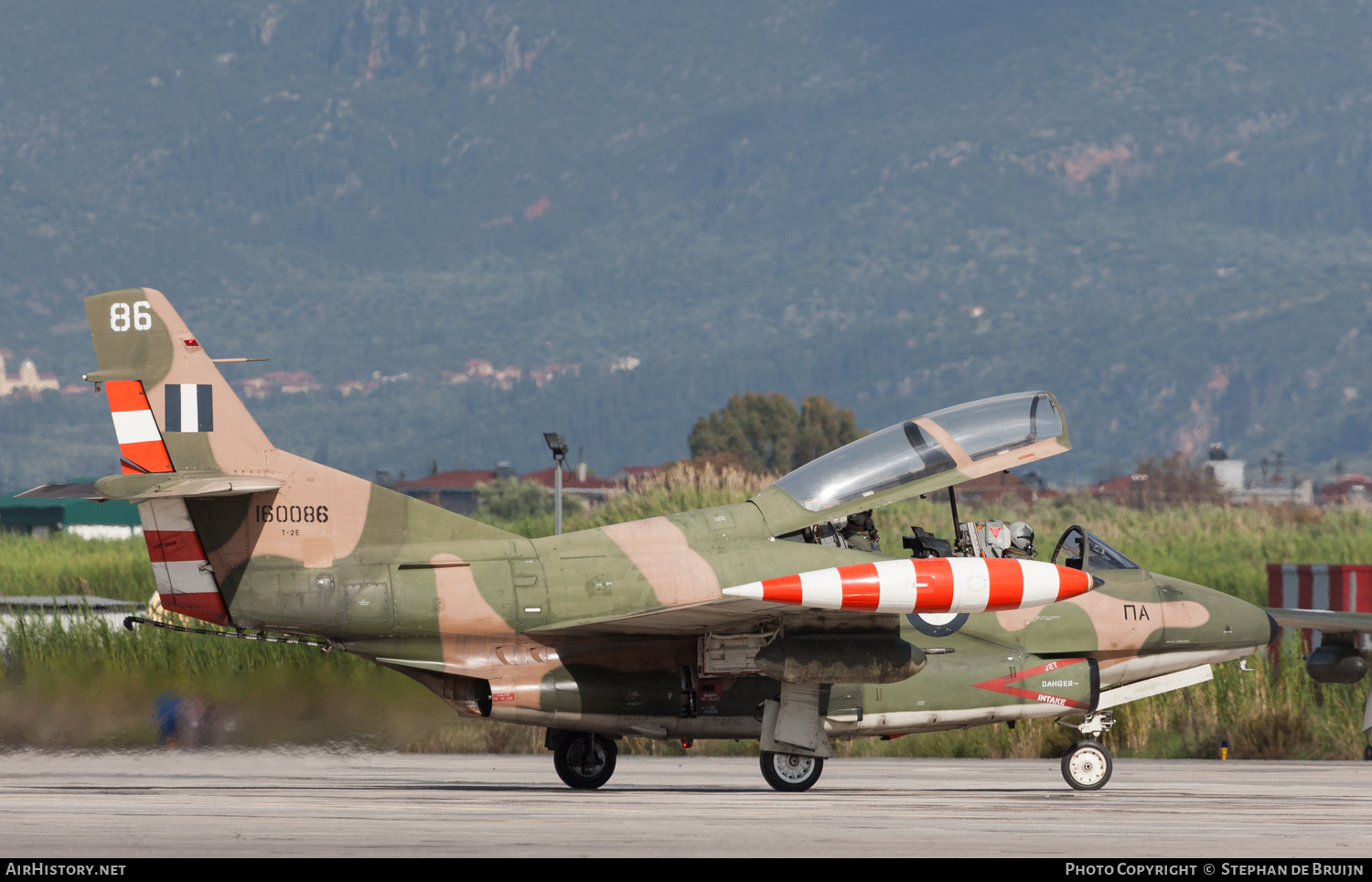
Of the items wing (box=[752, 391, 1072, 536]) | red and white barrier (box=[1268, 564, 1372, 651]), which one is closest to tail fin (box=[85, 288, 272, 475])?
wing (box=[752, 391, 1072, 536])

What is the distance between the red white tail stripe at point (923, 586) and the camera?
12.6 metres

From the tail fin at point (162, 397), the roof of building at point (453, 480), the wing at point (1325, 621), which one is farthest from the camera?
the roof of building at point (453, 480)

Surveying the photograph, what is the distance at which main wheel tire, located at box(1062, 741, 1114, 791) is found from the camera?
14.5 metres

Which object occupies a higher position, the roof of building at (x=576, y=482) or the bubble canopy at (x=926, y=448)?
the roof of building at (x=576, y=482)

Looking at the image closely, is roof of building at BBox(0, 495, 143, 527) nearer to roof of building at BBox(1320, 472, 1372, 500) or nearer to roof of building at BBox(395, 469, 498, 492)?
roof of building at BBox(395, 469, 498, 492)

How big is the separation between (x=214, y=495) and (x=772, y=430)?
88.7m

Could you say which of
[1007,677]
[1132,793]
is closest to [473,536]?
[1007,677]

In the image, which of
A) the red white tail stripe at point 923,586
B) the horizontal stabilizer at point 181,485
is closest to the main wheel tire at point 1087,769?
the red white tail stripe at point 923,586

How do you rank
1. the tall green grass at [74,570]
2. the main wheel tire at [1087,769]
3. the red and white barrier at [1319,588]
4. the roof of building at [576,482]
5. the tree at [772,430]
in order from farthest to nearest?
the roof of building at [576,482], the tree at [772,430], the tall green grass at [74,570], the red and white barrier at [1319,588], the main wheel tire at [1087,769]

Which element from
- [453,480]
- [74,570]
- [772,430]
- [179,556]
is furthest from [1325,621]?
[453,480]

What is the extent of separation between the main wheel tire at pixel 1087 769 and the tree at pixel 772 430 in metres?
82.9

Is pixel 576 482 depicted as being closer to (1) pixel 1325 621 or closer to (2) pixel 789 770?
(1) pixel 1325 621

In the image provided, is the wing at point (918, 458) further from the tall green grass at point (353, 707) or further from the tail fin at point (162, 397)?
the tall green grass at point (353, 707)

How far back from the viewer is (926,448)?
1420 cm
